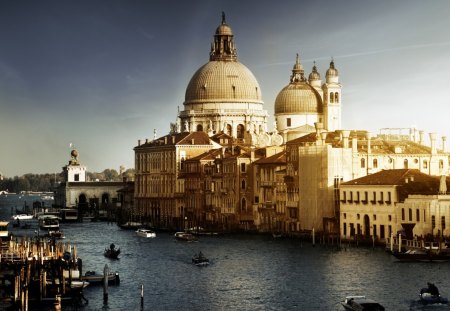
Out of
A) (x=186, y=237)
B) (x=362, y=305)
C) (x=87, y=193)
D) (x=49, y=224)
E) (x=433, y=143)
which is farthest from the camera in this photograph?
(x=87, y=193)

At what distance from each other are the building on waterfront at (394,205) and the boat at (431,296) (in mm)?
15425

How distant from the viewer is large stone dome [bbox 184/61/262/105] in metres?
122

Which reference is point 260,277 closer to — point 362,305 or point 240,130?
point 362,305

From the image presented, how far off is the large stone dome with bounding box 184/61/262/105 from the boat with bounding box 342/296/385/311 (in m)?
76.7

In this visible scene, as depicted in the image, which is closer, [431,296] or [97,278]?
[431,296]

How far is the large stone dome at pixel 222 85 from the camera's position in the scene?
122250 millimetres

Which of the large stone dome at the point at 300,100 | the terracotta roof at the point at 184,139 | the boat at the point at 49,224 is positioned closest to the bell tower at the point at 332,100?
the large stone dome at the point at 300,100

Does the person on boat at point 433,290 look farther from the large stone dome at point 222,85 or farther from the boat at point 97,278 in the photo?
the large stone dome at point 222,85

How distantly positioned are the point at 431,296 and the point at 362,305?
3.70 m

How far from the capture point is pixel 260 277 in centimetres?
5734

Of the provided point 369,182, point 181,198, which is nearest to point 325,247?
point 369,182

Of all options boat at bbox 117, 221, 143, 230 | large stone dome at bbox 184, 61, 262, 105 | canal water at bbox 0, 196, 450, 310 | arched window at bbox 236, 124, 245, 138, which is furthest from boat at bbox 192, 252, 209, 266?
arched window at bbox 236, 124, 245, 138

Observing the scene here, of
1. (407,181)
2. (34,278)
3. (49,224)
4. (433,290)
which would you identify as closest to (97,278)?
(34,278)

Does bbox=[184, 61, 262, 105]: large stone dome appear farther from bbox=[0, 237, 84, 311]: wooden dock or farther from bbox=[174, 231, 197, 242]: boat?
bbox=[0, 237, 84, 311]: wooden dock
